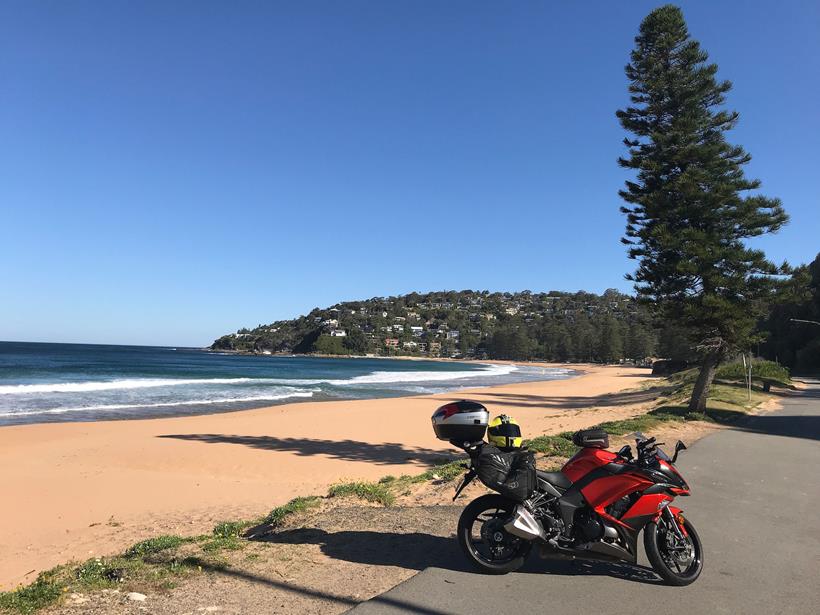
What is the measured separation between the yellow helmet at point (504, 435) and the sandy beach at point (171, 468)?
433 cm

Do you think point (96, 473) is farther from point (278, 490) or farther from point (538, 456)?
point (538, 456)

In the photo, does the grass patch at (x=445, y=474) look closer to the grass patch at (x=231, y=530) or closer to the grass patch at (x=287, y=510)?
the grass patch at (x=287, y=510)

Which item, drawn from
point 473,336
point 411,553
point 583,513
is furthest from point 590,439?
point 473,336

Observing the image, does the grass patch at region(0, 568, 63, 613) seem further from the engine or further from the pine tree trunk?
the pine tree trunk

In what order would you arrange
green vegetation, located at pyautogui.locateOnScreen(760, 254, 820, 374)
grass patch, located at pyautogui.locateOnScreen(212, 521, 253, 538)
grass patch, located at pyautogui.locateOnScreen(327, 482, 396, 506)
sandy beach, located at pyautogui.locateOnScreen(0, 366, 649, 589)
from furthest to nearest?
green vegetation, located at pyautogui.locateOnScreen(760, 254, 820, 374), sandy beach, located at pyautogui.locateOnScreen(0, 366, 649, 589), grass patch, located at pyautogui.locateOnScreen(327, 482, 396, 506), grass patch, located at pyautogui.locateOnScreen(212, 521, 253, 538)

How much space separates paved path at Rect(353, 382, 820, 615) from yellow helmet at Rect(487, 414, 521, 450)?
3.19 ft

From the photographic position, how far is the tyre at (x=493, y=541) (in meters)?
4.26

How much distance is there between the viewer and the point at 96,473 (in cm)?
1080

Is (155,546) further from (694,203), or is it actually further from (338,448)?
(694,203)

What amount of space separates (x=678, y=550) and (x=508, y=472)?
1.48m

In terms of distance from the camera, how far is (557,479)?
4.37 m

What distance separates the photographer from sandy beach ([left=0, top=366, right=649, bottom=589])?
7.11 metres

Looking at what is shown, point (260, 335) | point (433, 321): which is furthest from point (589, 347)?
point (260, 335)

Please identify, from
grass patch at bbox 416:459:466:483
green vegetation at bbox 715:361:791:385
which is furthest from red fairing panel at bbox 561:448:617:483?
green vegetation at bbox 715:361:791:385
